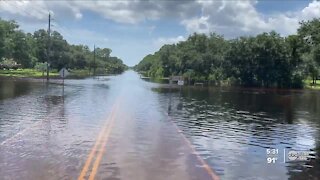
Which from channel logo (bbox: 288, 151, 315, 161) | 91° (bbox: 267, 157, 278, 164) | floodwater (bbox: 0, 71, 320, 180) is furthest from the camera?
channel logo (bbox: 288, 151, 315, 161)

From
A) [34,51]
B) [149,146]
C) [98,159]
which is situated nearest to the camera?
[98,159]

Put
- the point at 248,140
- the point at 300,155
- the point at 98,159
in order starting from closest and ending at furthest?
1. the point at 98,159
2. the point at 300,155
3. the point at 248,140

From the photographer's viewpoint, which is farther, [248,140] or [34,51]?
[34,51]

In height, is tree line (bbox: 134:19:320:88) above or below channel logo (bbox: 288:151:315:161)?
above

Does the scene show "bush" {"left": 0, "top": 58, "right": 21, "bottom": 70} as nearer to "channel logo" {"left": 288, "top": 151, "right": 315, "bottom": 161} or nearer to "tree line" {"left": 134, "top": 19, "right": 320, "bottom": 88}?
"tree line" {"left": 134, "top": 19, "right": 320, "bottom": 88}

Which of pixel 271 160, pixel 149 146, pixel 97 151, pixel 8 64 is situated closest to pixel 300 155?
pixel 271 160

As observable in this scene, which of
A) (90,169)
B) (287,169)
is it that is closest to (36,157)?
(90,169)

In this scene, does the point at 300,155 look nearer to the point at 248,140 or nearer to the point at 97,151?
the point at 248,140

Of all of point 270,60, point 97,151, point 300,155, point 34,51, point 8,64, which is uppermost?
point 34,51

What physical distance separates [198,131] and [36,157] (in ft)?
28.4

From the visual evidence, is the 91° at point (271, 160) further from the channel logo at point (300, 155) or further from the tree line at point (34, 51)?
the tree line at point (34, 51)

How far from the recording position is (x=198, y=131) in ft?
64.9

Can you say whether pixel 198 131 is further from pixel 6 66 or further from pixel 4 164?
pixel 6 66

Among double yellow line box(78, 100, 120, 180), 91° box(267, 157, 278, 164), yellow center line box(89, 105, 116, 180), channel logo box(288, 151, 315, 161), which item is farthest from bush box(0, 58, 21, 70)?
91° box(267, 157, 278, 164)
